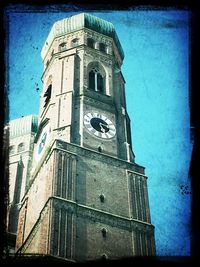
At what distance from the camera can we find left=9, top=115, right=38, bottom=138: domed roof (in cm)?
3834

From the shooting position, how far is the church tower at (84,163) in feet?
65.0

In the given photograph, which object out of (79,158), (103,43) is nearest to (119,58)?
(103,43)

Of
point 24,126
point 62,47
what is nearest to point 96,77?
point 62,47

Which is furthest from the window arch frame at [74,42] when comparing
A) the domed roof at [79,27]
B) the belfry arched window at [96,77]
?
the belfry arched window at [96,77]

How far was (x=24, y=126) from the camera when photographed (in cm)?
3884

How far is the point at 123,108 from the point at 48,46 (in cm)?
601

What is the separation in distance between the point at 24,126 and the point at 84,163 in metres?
17.0

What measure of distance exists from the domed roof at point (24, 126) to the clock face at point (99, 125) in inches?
549

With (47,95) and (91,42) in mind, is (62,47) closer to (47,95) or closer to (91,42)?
(91,42)

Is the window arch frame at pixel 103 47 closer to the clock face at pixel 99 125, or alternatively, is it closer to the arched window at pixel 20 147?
the clock face at pixel 99 125

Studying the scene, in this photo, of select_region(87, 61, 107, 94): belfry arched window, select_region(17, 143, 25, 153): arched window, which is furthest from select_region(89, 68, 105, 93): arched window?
select_region(17, 143, 25, 153): arched window

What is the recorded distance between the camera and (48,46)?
29891mm

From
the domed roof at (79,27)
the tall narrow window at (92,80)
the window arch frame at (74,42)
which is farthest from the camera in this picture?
the domed roof at (79,27)
